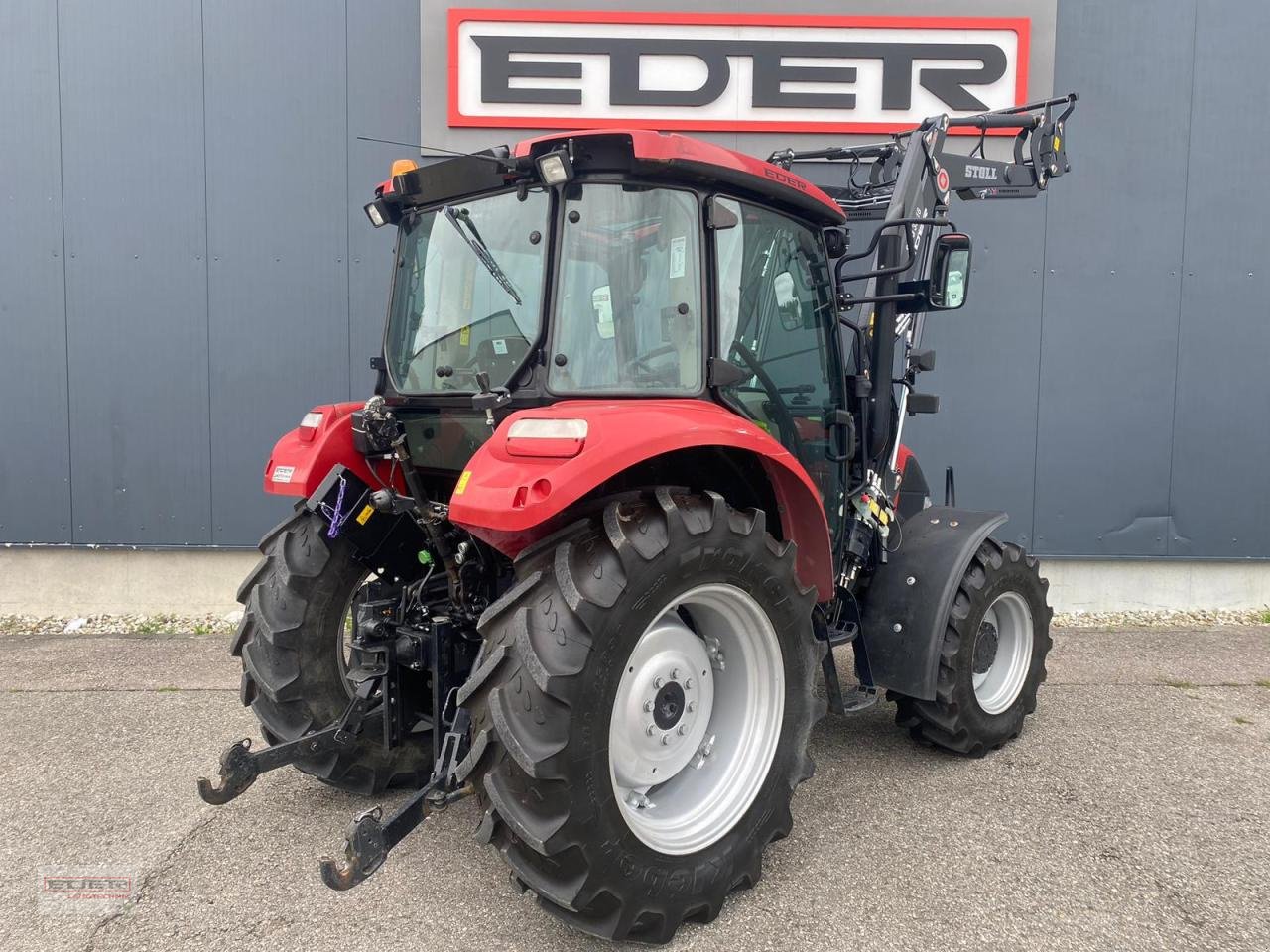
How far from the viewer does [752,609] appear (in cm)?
252

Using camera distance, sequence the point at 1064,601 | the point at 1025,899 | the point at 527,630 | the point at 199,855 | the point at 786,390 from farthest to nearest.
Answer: the point at 1064,601 < the point at 786,390 < the point at 199,855 < the point at 1025,899 < the point at 527,630

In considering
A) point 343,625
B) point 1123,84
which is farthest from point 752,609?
point 1123,84

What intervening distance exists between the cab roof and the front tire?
0.97m

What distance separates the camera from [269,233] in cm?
565

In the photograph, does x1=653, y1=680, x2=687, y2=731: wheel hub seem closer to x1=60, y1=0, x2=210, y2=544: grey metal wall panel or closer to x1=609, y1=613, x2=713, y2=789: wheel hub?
x1=609, y1=613, x2=713, y2=789: wheel hub

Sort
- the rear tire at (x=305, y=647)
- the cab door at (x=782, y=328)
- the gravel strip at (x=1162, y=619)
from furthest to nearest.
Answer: the gravel strip at (x=1162, y=619)
the rear tire at (x=305, y=647)
the cab door at (x=782, y=328)

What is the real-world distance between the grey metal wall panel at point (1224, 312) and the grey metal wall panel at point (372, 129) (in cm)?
537

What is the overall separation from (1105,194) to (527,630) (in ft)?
18.4

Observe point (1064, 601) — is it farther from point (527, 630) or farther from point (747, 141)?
point (527, 630)

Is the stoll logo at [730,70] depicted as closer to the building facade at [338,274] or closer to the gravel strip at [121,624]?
the building facade at [338,274]

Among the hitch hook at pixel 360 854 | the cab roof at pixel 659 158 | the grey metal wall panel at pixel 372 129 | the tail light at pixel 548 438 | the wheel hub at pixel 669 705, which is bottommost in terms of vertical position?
the hitch hook at pixel 360 854

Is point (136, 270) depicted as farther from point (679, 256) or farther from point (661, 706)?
point (661, 706)

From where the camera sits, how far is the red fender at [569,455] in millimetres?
2025

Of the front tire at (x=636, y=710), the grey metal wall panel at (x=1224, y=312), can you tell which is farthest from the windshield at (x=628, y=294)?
the grey metal wall panel at (x=1224, y=312)
